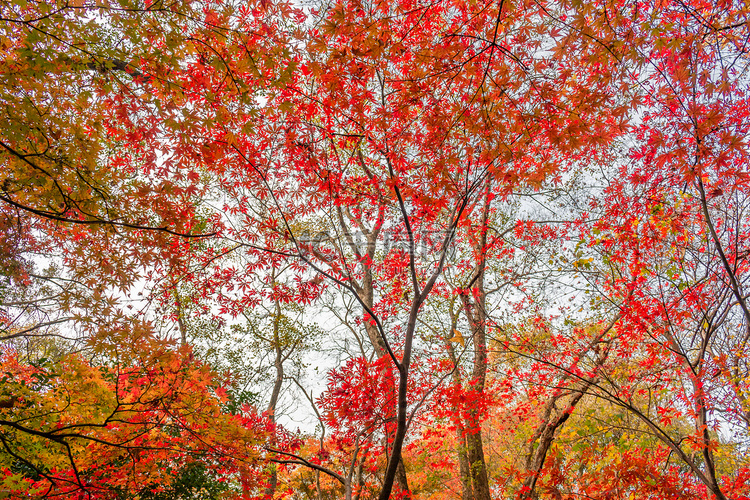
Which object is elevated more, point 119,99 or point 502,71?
Result: point 119,99

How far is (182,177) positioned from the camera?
307 cm

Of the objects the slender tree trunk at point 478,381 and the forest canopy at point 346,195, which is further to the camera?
the slender tree trunk at point 478,381

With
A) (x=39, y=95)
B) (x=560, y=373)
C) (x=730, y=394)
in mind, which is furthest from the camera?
(x=560, y=373)

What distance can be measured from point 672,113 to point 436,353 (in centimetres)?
451

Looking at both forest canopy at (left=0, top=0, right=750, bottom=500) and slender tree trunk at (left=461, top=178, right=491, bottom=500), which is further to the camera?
slender tree trunk at (left=461, top=178, right=491, bottom=500)

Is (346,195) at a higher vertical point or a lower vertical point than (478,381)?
higher

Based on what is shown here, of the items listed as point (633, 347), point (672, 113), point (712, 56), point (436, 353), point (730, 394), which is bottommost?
point (730, 394)

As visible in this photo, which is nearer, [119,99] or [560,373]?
[119,99]

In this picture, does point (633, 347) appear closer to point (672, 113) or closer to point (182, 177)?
point (672, 113)

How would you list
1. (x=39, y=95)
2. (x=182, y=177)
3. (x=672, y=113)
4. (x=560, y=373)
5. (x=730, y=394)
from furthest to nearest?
1. (x=560, y=373)
2. (x=730, y=394)
3. (x=672, y=113)
4. (x=182, y=177)
5. (x=39, y=95)

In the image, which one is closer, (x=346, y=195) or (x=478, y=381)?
(x=346, y=195)

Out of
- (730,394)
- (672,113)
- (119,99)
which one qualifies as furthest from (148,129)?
(730,394)

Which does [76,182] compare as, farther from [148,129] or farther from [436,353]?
[436,353]

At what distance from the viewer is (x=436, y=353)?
20.9 ft
